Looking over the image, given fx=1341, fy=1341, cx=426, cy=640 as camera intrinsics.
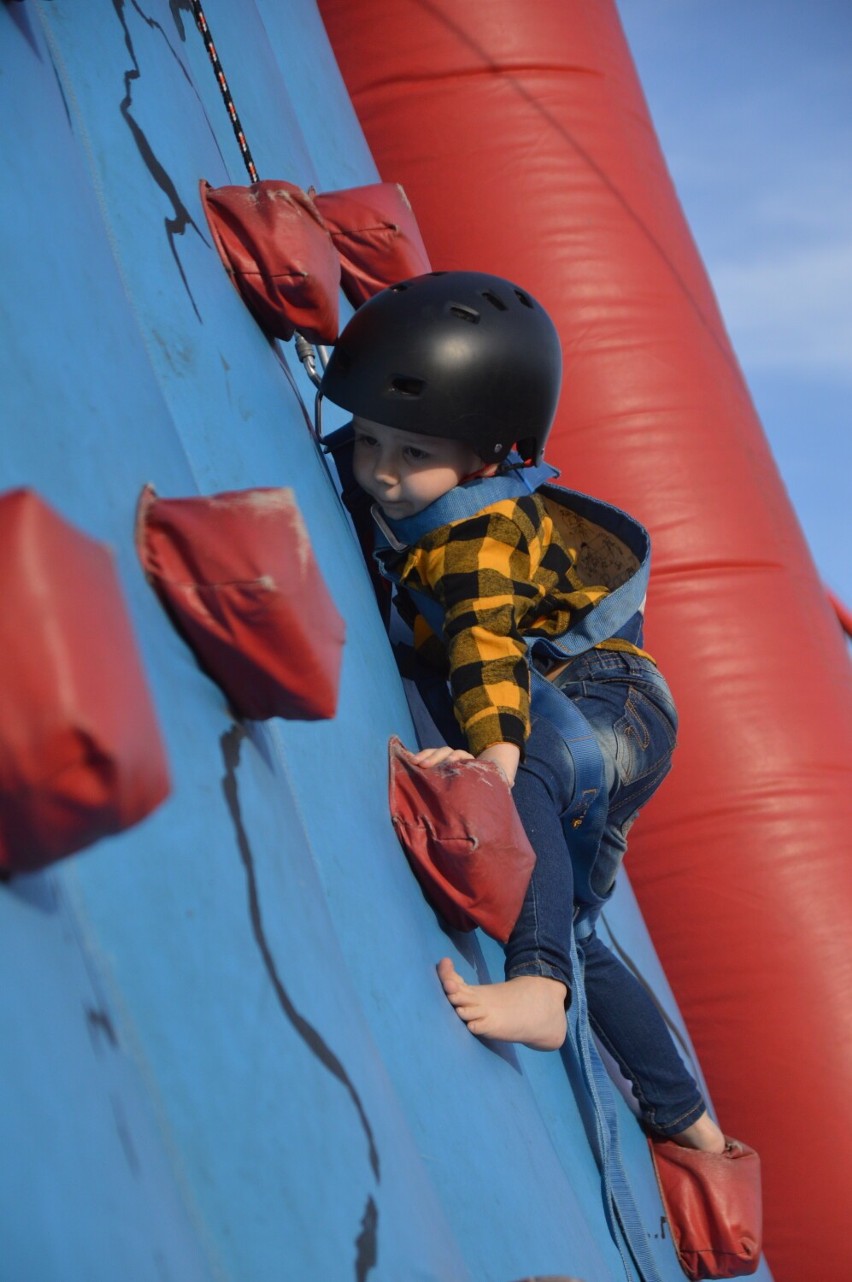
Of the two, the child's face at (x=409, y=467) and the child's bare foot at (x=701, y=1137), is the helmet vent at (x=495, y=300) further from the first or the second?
the child's bare foot at (x=701, y=1137)

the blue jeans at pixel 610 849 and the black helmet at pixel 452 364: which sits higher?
the black helmet at pixel 452 364

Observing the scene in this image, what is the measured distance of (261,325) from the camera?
105 centimetres

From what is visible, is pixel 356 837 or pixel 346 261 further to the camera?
pixel 346 261

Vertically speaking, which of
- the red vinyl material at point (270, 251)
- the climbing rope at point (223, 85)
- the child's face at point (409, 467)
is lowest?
the child's face at point (409, 467)

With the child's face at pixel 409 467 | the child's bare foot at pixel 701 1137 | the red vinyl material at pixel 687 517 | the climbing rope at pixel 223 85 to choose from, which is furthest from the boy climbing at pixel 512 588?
the red vinyl material at pixel 687 517

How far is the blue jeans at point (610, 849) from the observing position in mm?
975

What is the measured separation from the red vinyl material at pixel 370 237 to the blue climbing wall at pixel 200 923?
0.16 m

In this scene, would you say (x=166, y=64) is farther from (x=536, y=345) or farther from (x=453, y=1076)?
(x=453, y=1076)

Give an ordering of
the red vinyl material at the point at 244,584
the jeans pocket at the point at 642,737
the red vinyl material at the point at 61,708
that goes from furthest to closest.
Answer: the jeans pocket at the point at 642,737
the red vinyl material at the point at 244,584
the red vinyl material at the point at 61,708

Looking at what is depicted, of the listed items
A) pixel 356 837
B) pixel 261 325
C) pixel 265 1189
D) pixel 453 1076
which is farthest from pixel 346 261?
pixel 265 1189

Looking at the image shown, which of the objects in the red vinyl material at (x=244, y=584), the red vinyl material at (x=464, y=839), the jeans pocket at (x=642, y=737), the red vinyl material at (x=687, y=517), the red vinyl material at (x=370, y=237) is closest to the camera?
the red vinyl material at (x=244, y=584)

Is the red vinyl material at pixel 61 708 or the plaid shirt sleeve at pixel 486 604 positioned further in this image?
the plaid shirt sleeve at pixel 486 604

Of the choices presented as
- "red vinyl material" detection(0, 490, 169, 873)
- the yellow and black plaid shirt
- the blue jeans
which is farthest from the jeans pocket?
"red vinyl material" detection(0, 490, 169, 873)

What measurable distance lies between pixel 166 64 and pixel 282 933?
74 centimetres
